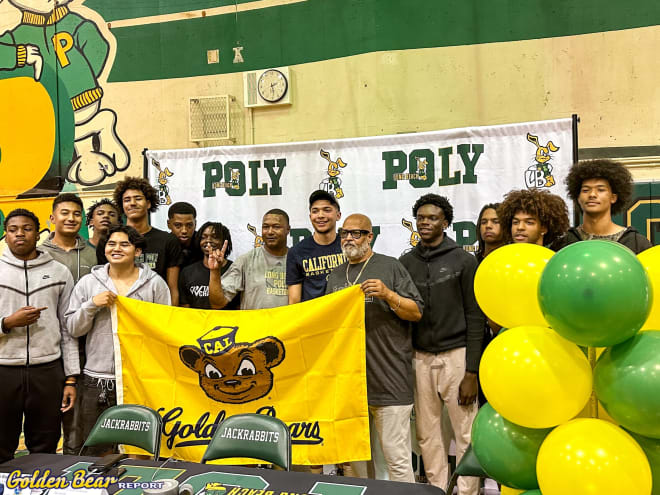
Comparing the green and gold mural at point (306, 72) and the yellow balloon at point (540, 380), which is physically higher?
the green and gold mural at point (306, 72)

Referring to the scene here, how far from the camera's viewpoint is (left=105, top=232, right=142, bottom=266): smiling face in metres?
3.29

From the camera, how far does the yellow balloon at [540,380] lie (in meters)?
1.72

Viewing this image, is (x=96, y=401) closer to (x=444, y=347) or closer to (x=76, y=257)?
(x=76, y=257)

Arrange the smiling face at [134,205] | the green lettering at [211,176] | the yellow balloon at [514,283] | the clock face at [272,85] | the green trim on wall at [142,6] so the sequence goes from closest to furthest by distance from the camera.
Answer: the yellow balloon at [514,283]
the smiling face at [134,205]
the green lettering at [211,176]
the clock face at [272,85]
the green trim on wall at [142,6]

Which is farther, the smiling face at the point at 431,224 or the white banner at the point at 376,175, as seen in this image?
the white banner at the point at 376,175

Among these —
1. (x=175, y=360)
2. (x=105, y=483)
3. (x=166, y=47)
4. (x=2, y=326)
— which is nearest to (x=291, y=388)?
(x=175, y=360)

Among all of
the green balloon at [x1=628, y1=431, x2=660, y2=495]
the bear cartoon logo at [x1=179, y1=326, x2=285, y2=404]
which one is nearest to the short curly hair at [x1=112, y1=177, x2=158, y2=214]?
the bear cartoon logo at [x1=179, y1=326, x2=285, y2=404]

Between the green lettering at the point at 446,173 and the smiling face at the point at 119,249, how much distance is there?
2188mm

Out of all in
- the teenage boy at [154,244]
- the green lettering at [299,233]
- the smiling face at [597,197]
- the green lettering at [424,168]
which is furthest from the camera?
the green lettering at [299,233]

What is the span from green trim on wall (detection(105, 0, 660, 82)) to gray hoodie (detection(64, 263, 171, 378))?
9.09 ft

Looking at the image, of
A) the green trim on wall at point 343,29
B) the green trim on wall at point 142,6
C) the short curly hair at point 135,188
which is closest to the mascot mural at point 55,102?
the green trim on wall at point 142,6

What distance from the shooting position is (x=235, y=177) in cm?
472

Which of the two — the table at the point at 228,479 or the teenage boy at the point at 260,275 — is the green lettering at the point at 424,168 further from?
the table at the point at 228,479

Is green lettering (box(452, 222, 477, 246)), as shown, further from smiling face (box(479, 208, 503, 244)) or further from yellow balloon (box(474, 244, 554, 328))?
yellow balloon (box(474, 244, 554, 328))
